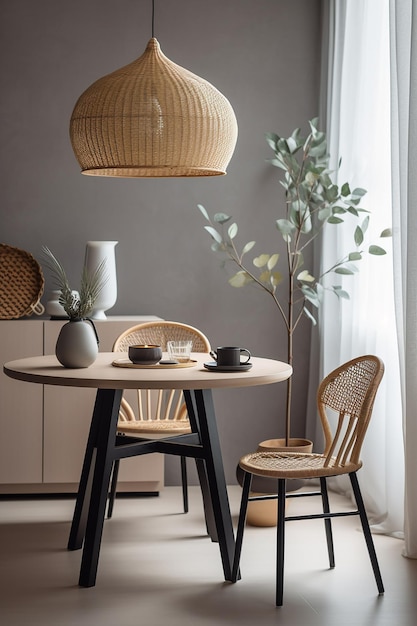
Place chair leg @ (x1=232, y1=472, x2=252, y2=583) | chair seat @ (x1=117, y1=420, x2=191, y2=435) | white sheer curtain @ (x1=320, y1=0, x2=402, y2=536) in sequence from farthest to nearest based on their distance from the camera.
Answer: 1. white sheer curtain @ (x1=320, y1=0, x2=402, y2=536)
2. chair seat @ (x1=117, y1=420, x2=191, y2=435)
3. chair leg @ (x1=232, y1=472, x2=252, y2=583)

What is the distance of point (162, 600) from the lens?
9.93 ft

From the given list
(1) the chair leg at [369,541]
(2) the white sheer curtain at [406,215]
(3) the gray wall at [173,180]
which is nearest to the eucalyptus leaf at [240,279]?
(3) the gray wall at [173,180]

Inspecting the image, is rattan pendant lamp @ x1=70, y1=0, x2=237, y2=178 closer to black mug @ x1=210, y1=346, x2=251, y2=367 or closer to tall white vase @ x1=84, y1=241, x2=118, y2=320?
black mug @ x1=210, y1=346, x2=251, y2=367

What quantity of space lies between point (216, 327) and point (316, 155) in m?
1.11

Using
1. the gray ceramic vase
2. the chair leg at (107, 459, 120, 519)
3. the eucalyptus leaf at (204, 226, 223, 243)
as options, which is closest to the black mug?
the gray ceramic vase

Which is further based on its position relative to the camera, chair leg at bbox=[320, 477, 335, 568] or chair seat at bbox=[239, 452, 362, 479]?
chair leg at bbox=[320, 477, 335, 568]

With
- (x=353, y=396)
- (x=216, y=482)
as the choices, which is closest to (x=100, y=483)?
(x=216, y=482)

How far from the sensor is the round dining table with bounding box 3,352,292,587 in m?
2.97

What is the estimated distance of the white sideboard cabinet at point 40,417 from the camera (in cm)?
432

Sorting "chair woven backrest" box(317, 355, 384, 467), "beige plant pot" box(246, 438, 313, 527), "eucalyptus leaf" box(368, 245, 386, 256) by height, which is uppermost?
"eucalyptus leaf" box(368, 245, 386, 256)

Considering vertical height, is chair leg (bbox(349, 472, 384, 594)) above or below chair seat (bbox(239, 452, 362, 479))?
below

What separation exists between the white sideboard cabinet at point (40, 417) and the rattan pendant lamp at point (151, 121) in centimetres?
145

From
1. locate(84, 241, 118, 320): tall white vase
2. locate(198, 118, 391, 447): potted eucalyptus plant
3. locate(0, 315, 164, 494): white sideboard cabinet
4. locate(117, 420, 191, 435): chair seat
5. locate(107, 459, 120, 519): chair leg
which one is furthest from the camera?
locate(84, 241, 118, 320): tall white vase

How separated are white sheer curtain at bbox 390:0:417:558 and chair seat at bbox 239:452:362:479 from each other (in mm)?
451
